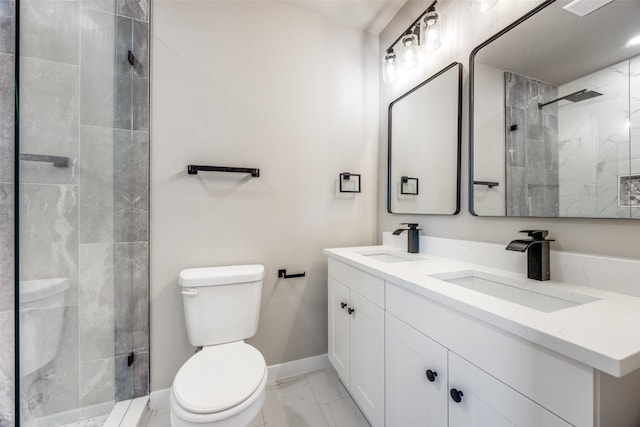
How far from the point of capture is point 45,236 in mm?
1008

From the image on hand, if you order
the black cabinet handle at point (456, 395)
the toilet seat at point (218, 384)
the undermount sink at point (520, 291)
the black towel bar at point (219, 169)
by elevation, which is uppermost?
the black towel bar at point (219, 169)

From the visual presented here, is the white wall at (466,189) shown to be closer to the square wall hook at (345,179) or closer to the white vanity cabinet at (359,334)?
the square wall hook at (345,179)

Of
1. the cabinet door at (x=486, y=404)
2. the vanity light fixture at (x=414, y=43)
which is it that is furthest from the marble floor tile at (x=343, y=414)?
the vanity light fixture at (x=414, y=43)

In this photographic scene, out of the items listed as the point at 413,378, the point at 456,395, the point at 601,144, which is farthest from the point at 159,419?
the point at 601,144

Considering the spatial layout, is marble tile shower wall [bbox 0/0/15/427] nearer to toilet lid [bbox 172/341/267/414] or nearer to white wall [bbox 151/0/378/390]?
white wall [bbox 151/0/378/390]

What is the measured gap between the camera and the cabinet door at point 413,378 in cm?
82

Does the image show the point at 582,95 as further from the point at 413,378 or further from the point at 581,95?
the point at 413,378

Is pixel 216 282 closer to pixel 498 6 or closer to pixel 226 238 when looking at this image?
pixel 226 238

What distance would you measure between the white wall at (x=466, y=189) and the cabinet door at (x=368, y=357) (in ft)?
2.01

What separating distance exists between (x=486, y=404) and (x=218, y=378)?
3.18 feet

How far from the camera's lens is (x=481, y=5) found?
3.78 ft

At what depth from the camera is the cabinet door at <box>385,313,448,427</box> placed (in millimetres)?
816

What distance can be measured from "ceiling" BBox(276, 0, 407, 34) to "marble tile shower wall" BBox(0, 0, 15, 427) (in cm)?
140

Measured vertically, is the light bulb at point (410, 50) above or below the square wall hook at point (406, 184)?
above
